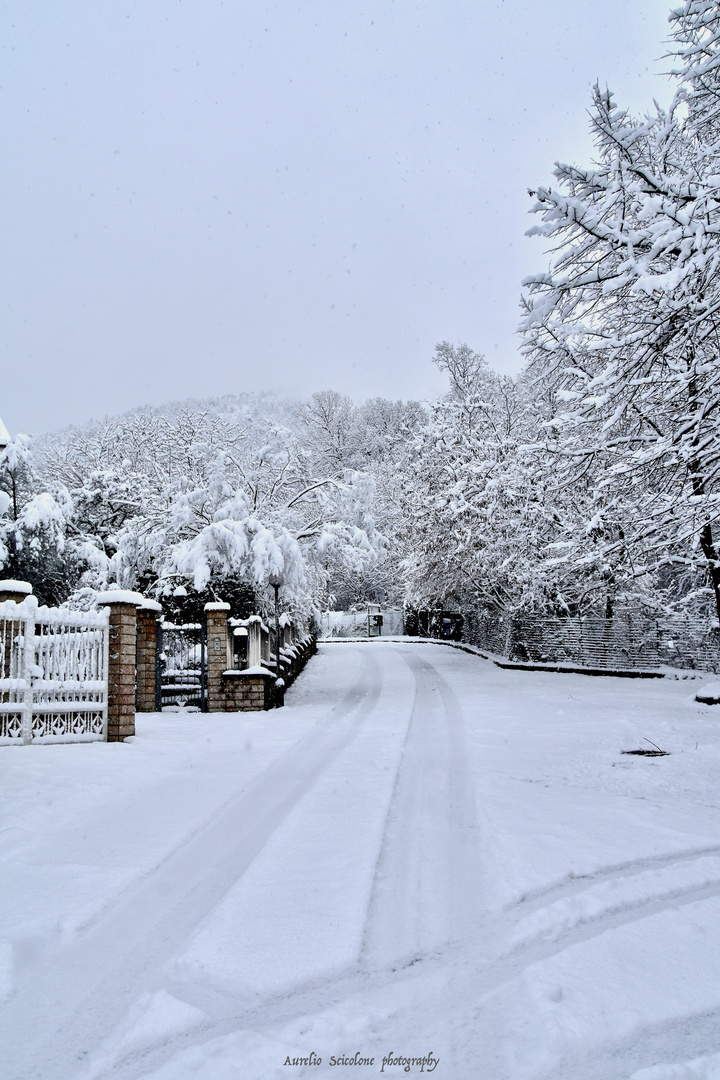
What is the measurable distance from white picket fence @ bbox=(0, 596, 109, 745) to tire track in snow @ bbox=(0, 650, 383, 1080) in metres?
3.91

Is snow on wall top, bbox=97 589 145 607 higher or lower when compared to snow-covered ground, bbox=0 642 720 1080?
higher

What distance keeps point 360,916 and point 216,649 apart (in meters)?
9.91

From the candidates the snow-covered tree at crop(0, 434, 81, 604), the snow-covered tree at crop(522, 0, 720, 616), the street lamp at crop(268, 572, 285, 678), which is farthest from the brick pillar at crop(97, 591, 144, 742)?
the snow-covered tree at crop(0, 434, 81, 604)

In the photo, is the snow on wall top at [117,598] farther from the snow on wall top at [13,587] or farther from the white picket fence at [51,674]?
the snow on wall top at [13,587]

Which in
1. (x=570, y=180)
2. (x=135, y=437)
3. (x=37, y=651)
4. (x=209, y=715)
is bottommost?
(x=209, y=715)

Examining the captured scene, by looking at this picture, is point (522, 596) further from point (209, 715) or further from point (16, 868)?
point (16, 868)

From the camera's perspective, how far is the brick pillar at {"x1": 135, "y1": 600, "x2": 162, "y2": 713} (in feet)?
42.4

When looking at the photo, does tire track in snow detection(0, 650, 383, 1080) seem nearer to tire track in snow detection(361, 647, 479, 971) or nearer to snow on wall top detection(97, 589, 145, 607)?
tire track in snow detection(361, 647, 479, 971)

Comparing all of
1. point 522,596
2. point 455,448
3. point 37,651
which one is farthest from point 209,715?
point 455,448

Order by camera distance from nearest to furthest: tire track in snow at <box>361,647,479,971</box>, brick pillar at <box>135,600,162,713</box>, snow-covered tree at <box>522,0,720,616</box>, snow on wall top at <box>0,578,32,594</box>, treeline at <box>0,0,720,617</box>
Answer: tire track in snow at <box>361,647,479,971</box> < snow-covered tree at <box>522,0,720,616</box> < treeline at <box>0,0,720,617</box> < snow on wall top at <box>0,578,32,594</box> < brick pillar at <box>135,600,162,713</box>

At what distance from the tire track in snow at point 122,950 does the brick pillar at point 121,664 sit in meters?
3.78

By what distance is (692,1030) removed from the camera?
109 inches

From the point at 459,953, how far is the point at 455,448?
73.4 ft

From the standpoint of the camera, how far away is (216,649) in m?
13.3
